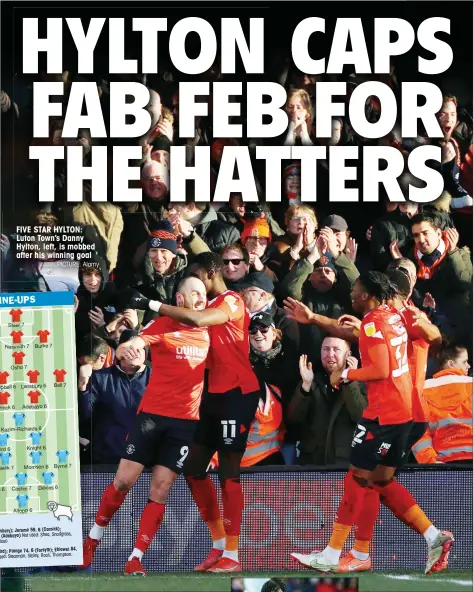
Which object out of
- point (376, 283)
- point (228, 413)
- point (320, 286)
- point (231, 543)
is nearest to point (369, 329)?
point (376, 283)

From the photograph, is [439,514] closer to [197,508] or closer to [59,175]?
[197,508]

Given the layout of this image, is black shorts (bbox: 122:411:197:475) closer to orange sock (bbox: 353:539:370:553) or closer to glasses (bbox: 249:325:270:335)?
glasses (bbox: 249:325:270:335)

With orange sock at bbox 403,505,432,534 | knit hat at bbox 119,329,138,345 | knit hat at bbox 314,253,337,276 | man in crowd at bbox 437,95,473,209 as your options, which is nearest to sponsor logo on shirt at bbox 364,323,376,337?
knit hat at bbox 314,253,337,276

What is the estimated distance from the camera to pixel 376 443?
24.1 ft

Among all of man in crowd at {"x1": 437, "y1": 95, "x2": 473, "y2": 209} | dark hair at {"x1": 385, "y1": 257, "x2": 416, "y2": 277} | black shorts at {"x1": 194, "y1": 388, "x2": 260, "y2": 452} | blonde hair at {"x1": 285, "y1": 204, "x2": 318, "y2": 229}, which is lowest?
black shorts at {"x1": 194, "y1": 388, "x2": 260, "y2": 452}

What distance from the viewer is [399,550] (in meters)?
7.43

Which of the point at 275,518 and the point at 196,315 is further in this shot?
the point at 275,518

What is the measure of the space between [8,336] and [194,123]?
157 cm

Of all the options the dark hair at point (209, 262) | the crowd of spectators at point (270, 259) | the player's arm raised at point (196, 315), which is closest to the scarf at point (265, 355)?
the crowd of spectators at point (270, 259)

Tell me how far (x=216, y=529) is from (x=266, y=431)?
62 cm

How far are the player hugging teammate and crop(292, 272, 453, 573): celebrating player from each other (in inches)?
19.7

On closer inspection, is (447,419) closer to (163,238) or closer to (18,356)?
(163,238)

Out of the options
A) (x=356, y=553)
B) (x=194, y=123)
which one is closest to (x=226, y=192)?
(x=194, y=123)

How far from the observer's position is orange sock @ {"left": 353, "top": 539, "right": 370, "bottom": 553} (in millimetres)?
7398
